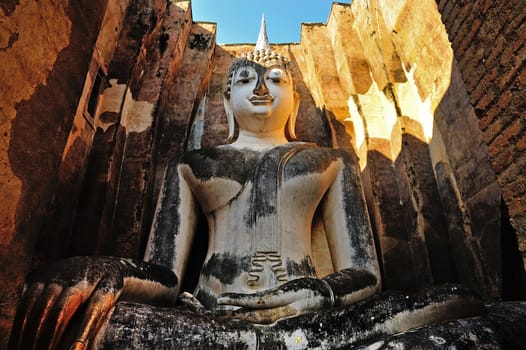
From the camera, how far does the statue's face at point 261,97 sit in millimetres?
3680

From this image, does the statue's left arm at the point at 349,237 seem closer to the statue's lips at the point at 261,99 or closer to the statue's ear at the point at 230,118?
the statue's lips at the point at 261,99

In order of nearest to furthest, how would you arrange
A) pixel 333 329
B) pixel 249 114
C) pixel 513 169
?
pixel 333 329, pixel 513 169, pixel 249 114

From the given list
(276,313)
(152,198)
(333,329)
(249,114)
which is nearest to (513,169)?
(333,329)

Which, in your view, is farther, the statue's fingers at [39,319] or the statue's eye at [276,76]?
the statue's eye at [276,76]

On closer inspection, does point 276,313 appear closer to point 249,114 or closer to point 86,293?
point 86,293

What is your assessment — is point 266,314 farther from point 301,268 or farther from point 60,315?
point 60,315

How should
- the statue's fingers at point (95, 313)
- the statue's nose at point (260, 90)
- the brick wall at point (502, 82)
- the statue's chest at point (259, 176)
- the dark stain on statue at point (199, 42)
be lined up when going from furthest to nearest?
1. the dark stain on statue at point (199, 42)
2. the statue's nose at point (260, 90)
3. the statue's chest at point (259, 176)
4. the brick wall at point (502, 82)
5. the statue's fingers at point (95, 313)

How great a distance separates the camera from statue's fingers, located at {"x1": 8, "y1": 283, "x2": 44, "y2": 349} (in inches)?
61.8

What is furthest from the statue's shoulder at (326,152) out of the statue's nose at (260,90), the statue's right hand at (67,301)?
the statue's right hand at (67,301)

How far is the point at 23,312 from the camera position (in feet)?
5.49

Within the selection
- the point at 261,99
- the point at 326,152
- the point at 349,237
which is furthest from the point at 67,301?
the point at 261,99

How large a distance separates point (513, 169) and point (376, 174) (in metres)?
1.94

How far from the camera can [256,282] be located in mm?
2799

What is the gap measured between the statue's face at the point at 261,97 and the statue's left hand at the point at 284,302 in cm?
170
